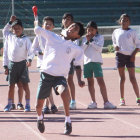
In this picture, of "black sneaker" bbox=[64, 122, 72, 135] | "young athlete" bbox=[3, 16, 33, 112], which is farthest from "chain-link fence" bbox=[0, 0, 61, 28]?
"black sneaker" bbox=[64, 122, 72, 135]

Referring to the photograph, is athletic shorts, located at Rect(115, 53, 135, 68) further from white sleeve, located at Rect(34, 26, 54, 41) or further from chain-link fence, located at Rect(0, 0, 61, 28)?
→ chain-link fence, located at Rect(0, 0, 61, 28)

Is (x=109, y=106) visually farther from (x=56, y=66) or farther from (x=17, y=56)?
(x=56, y=66)

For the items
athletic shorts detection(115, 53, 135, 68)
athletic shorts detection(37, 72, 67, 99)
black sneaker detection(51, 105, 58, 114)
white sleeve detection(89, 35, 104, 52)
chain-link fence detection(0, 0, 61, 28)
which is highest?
chain-link fence detection(0, 0, 61, 28)

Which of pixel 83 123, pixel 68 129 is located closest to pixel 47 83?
pixel 68 129

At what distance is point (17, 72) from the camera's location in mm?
11867

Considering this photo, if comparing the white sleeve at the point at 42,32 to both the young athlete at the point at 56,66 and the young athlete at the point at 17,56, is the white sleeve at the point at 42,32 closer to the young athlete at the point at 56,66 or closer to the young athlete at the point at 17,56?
the young athlete at the point at 56,66

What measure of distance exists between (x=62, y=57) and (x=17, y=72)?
2717mm

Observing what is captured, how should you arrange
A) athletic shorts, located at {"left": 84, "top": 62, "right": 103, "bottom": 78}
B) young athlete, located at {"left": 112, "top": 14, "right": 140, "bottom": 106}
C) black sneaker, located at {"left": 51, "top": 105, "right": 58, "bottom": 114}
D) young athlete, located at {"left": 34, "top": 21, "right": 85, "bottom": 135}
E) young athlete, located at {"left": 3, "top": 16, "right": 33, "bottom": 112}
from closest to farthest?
young athlete, located at {"left": 34, "top": 21, "right": 85, "bottom": 135} < black sneaker, located at {"left": 51, "top": 105, "right": 58, "bottom": 114} < young athlete, located at {"left": 3, "top": 16, "right": 33, "bottom": 112} < athletic shorts, located at {"left": 84, "top": 62, "right": 103, "bottom": 78} < young athlete, located at {"left": 112, "top": 14, "right": 140, "bottom": 106}

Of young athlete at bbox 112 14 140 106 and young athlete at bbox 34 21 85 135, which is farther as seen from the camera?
young athlete at bbox 112 14 140 106

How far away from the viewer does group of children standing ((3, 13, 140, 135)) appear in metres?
9.33

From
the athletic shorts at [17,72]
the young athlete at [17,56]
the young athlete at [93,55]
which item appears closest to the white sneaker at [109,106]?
the young athlete at [93,55]

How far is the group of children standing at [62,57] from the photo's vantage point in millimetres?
9328

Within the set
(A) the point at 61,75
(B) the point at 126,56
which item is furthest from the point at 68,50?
(B) the point at 126,56

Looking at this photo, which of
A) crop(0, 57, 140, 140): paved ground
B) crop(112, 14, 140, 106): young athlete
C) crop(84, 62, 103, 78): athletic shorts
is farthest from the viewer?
crop(112, 14, 140, 106): young athlete
